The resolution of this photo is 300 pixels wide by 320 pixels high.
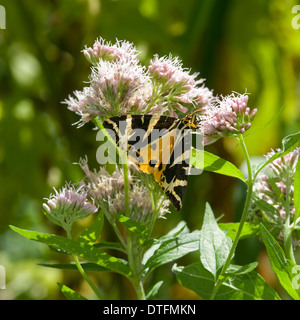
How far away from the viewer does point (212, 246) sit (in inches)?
23.9

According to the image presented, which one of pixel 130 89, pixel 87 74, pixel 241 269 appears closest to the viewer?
pixel 241 269

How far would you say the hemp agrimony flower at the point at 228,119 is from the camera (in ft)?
→ 2.11

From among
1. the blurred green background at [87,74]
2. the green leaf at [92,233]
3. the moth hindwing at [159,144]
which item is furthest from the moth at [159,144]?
the blurred green background at [87,74]

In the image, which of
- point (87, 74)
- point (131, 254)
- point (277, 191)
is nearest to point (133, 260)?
point (131, 254)

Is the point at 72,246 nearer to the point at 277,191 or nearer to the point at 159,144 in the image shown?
the point at 159,144

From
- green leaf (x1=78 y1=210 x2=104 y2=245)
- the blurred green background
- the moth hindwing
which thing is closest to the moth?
the moth hindwing

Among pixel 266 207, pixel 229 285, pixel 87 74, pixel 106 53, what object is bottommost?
pixel 229 285

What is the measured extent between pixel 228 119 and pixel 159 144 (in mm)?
99

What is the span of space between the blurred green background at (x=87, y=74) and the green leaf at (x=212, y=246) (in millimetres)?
1116

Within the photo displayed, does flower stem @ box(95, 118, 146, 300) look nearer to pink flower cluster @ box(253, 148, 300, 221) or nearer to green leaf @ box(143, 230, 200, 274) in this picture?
green leaf @ box(143, 230, 200, 274)

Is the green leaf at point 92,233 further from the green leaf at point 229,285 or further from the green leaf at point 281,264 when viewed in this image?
the green leaf at point 281,264
